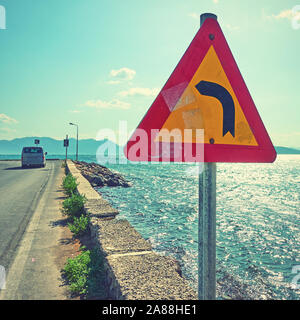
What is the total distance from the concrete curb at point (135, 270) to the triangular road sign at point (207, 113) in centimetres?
172

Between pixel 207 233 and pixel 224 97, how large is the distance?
3.00 feet

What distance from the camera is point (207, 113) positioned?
1616 mm

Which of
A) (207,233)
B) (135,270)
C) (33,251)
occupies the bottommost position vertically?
(33,251)

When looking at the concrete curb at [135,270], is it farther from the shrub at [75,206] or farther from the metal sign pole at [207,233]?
the shrub at [75,206]

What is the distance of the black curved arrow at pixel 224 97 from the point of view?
1663 millimetres

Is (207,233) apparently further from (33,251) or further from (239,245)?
(239,245)

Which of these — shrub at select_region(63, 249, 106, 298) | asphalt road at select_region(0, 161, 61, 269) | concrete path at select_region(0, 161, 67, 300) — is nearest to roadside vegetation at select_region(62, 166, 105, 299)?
shrub at select_region(63, 249, 106, 298)

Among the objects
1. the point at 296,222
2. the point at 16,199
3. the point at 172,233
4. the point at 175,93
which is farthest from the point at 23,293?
the point at 296,222

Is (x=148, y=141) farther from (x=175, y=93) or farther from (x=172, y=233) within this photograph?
(x=172, y=233)

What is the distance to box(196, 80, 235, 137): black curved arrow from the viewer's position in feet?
5.46

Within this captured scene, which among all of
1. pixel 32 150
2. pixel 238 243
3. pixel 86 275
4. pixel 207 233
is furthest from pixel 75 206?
pixel 32 150

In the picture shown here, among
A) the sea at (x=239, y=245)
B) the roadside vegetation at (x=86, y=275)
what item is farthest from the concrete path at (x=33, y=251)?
the sea at (x=239, y=245)

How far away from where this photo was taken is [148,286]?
2.78 metres

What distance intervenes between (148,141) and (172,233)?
31.8 feet
